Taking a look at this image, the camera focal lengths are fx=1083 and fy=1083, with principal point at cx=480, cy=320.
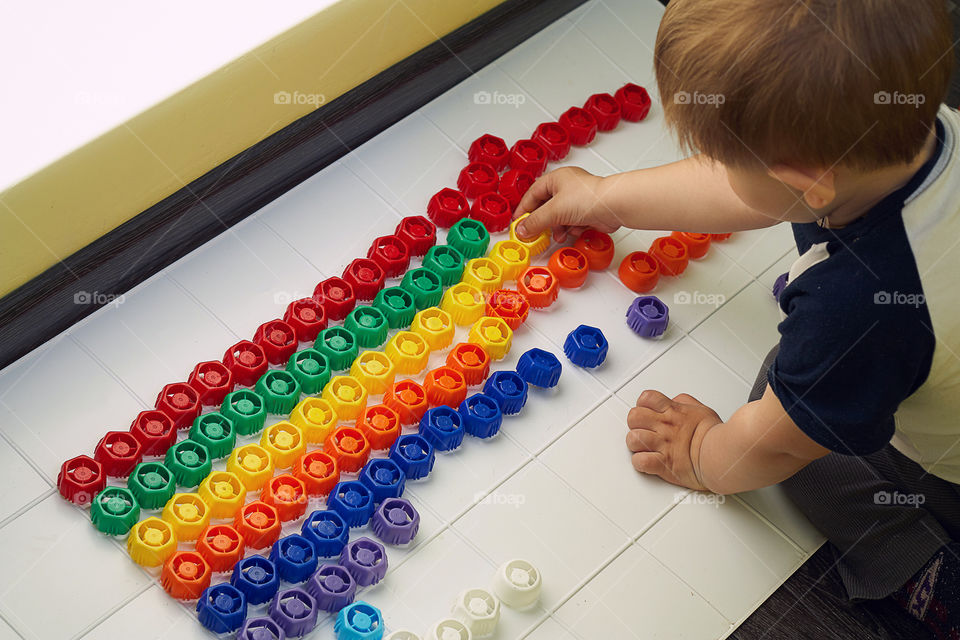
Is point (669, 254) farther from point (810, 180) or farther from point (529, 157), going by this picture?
point (810, 180)

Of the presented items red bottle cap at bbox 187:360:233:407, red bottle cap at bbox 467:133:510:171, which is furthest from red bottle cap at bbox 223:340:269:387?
red bottle cap at bbox 467:133:510:171

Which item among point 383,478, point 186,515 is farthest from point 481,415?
point 186,515

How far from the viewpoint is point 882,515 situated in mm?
1263

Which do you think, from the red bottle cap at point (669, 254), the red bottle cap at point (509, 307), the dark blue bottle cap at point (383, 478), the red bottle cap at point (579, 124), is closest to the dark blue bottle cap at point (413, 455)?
the dark blue bottle cap at point (383, 478)

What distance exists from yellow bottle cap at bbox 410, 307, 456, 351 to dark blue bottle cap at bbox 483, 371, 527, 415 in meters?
0.08

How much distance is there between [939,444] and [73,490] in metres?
0.92

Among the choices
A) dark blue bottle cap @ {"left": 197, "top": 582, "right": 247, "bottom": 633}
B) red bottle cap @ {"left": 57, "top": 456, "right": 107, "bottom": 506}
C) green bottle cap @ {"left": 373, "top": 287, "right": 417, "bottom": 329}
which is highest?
red bottle cap @ {"left": 57, "top": 456, "right": 107, "bottom": 506}

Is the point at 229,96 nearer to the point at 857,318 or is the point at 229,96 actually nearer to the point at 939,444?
the point at 857,318

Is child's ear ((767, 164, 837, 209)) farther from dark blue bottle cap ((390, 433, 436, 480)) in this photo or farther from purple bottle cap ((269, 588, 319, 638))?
purple bottle cap ((269, 588, 319, 638))

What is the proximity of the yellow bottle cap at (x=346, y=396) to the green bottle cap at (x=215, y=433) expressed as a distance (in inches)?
4.6

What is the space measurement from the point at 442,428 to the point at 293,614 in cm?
28

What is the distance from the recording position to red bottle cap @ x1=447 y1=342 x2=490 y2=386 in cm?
131

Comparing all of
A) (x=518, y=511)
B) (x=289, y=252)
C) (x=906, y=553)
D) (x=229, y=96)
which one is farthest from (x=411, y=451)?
(x=906, y=553)

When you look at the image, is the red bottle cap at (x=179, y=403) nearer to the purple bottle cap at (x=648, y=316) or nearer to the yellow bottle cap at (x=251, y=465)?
the yellow bottle cap at (x=251, y=465)
